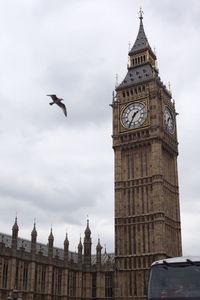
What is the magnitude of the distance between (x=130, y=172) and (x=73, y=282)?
69.2 feet

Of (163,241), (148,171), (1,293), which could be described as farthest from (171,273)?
(148,171)

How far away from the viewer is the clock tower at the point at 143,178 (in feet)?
237

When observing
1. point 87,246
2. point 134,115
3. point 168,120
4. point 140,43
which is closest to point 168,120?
point 168,120

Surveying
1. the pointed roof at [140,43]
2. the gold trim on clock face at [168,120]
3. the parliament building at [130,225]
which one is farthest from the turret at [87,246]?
the pointed roof at [140,43]

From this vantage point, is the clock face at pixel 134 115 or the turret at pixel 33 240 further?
the clock face at pixel 134 115

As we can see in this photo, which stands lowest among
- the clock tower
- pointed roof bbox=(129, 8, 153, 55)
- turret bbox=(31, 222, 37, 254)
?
turret bbox=(31, 222, 37, 254)

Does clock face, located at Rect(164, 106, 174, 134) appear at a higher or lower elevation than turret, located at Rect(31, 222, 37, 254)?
higher

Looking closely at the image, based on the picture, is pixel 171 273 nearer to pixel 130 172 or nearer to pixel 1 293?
pixel 1 293

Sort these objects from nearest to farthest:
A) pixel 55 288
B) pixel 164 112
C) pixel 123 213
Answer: pixel 55 288 < pixel 123 213 < pixel 164 112

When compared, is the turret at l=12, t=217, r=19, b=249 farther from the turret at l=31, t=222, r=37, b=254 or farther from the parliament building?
the turret at l=31, t=222, r=37, b=254

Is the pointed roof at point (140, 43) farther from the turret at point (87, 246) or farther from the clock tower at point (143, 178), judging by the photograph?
the turret at point (87, 246)

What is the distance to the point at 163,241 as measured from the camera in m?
71.3

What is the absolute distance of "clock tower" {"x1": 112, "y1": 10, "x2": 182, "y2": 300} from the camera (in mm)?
72188

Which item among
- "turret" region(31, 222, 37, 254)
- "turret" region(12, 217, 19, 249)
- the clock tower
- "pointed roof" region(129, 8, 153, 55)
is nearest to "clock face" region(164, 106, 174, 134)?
the clock tower
